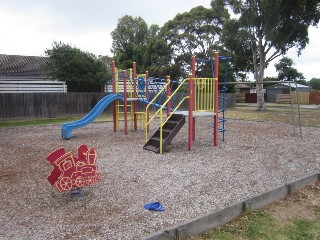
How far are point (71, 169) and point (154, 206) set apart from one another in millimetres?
1321

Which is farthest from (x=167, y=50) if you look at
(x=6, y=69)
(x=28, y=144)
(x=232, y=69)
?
(x=28, y=144)

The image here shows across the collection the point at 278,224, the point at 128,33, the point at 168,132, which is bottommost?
the point at 278,224

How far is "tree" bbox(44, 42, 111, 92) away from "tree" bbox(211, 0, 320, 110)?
35.5 ft

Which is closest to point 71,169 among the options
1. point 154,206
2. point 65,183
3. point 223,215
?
point 65,183

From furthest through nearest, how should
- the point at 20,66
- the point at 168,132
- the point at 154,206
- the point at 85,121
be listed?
the point at 20,66 < the point at 85,121 < the point at 168,132 < the point at 154,206

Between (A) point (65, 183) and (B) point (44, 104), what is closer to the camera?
(A) point (65, 183)

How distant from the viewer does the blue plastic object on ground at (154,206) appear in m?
4.14

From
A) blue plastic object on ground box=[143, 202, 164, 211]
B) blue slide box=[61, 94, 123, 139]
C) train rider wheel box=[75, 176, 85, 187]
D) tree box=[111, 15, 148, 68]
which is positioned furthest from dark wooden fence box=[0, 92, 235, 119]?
tree box=[111, 15, 148, 68]

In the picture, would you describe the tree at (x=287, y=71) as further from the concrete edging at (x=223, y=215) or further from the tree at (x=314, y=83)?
the concrete edging at (x=223, y=215)

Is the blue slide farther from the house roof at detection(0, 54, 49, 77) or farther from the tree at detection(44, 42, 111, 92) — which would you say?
the house roof at detection(0, 54, 49, 77)

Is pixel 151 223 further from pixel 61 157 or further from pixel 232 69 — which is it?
pixel 232 69

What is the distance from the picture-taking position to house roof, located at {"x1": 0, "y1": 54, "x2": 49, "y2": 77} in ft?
83.0

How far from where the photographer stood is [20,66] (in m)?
26.9

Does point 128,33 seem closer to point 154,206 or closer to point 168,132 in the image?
point 168,132
